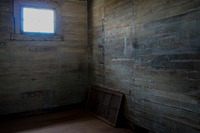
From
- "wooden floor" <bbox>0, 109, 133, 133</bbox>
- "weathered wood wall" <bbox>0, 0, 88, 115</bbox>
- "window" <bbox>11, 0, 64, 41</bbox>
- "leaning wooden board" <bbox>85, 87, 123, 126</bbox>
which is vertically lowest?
"wooden floor" <bbox>0, 109, 133, 133</bbox>

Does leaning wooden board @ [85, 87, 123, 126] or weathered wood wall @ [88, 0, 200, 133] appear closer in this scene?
weathered wood wall @ [88, 0, 200, 133]

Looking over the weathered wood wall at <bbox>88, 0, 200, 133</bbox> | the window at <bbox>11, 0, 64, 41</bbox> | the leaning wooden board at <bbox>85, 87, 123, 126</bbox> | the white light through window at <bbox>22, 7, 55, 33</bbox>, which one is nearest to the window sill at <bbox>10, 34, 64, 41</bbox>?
the window at <bbox>11, 0, 64, 41</bbox>

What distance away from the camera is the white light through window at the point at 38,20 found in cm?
370

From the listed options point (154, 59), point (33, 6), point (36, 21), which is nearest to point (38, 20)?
point (36, 21)

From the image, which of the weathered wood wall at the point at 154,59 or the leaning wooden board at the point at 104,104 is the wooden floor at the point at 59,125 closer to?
the leaning wooden board at the point at 104,104

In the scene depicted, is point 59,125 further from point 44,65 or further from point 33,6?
point 33,6

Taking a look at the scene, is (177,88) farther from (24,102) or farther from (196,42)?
(24,102)

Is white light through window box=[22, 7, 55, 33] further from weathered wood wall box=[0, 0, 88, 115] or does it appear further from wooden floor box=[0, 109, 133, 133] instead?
wooden floor box=[0, 109, 133, 133]

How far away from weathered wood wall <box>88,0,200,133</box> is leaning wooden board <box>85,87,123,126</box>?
14 cm

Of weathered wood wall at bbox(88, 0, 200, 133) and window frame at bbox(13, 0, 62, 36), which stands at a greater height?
window frame at bbox(13, 0, 62, 36)

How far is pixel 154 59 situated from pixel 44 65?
2390 mm

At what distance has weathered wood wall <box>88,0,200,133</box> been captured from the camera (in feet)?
7.05

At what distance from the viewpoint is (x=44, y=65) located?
3906mm

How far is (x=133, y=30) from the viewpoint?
117 inches
